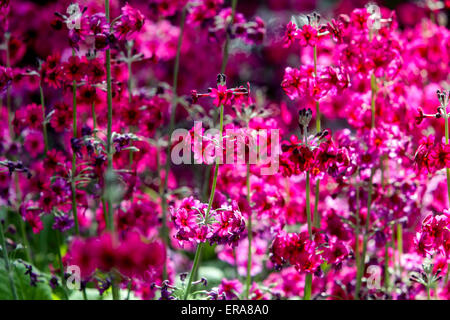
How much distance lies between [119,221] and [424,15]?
280 centimetres

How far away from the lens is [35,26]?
159 inches

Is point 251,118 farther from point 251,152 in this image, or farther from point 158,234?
point 158,234

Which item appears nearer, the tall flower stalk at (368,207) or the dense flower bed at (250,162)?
the dense flower bed at (250,162)

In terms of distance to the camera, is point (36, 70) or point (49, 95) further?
point (49, 95)

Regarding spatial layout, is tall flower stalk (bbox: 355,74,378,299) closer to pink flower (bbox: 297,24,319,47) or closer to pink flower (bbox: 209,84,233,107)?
pink flower (bbox: 297,24,319,47)

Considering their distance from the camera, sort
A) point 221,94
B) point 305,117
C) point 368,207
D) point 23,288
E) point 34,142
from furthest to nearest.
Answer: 1. point 34,142
2. point 23,288
3. point 368,207
4. point 305,117
5. point 221,94

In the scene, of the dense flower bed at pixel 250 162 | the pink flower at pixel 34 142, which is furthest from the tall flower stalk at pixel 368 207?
the pink flower at pixel 34 142

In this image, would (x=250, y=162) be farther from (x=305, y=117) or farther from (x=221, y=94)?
(x=221, y=94)

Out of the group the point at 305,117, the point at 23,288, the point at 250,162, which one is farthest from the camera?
Answer: the point at 23,288

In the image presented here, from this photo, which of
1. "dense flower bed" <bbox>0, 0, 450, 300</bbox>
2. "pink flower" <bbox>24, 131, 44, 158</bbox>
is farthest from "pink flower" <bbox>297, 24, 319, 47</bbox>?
"pink flower" <bbox>24, 131, 44, 158</bbox>

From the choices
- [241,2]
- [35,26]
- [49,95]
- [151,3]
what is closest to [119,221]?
[151,3]

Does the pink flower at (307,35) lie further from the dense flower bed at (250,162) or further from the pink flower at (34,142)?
the pink flower at (34,142)

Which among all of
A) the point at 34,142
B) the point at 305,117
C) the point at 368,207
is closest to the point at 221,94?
the point at 305,117

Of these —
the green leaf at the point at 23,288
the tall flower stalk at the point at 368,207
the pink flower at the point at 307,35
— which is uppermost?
the pink flower at the point at 307,35
